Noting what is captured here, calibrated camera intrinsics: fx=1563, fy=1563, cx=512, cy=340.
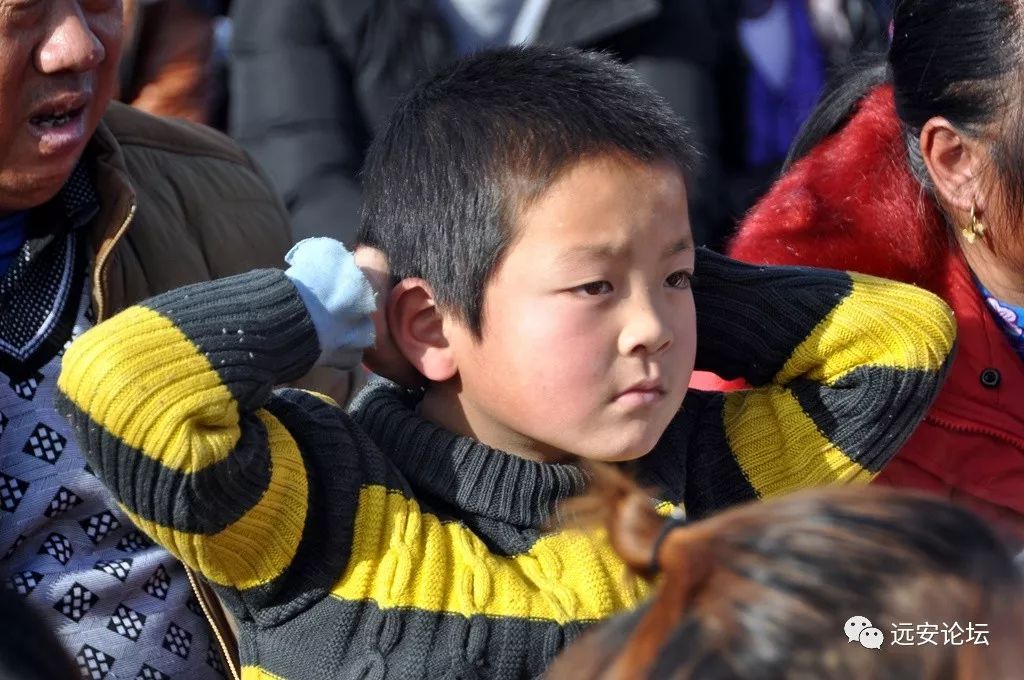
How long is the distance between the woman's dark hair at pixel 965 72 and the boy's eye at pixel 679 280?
67 centimetres

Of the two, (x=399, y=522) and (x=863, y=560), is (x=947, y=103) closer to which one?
(x=399, y=522)

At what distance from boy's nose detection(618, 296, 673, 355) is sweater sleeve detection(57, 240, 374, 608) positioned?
29cm

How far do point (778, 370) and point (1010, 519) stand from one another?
0.51m

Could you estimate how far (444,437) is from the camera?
1.83 metres

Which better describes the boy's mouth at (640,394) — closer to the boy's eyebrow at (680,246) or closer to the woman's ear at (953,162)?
the boy's eyebrow at (680,246)

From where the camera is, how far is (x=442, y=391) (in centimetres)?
190

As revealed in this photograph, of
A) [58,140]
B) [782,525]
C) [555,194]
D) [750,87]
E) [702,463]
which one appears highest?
[782,525]

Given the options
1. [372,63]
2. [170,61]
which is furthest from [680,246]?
[170,61]

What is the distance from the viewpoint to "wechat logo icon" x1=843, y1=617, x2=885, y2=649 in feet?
3.11

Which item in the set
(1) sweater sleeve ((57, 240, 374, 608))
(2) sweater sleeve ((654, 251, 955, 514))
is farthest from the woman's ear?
(1) sweater sleeve ((57, 240, 374, 608))

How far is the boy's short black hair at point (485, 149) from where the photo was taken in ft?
5.77

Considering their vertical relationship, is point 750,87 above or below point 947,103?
below

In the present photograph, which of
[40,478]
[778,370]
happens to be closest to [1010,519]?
[778,370]

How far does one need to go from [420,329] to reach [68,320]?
50 centimetres
